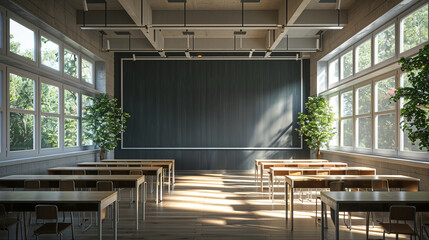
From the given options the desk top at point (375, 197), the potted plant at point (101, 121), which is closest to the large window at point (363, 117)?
the desk top at point (375, 197)

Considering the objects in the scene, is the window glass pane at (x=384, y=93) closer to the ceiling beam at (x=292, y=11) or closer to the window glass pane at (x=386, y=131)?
the window glass pane at (x=386, y=131)

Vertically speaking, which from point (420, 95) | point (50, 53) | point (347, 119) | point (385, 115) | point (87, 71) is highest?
point (50, 53)

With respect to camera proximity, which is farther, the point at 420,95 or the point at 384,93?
the point at 384,93

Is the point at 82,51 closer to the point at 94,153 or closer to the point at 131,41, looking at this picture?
the point at 131,41

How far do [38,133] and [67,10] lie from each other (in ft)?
10.7

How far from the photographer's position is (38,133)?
8.03 metres

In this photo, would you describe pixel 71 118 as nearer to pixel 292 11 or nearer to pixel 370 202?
pixel 292 11

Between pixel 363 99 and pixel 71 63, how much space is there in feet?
26.9

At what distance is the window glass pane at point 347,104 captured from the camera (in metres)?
10.3

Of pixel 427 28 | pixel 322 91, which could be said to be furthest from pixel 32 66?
pixel 322 91

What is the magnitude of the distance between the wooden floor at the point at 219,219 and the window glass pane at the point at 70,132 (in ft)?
7.97

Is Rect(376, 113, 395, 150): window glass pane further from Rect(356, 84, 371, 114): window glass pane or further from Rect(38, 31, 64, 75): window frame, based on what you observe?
Rect(38, 31, 64, 75): window frame

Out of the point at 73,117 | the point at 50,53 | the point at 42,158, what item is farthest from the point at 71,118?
the point at 42,158

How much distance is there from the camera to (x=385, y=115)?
802cm
